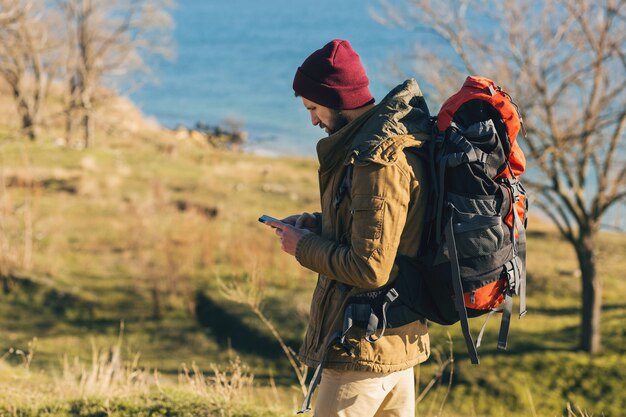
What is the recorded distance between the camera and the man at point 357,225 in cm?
253

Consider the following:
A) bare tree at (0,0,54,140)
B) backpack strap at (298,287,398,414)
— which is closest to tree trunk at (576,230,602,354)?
backpack strap at (298,287,398,414)

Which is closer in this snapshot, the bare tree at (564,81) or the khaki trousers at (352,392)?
the khaki trousers at (352,392)

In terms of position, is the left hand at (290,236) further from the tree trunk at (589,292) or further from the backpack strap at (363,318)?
the tree trunk at (589,292)

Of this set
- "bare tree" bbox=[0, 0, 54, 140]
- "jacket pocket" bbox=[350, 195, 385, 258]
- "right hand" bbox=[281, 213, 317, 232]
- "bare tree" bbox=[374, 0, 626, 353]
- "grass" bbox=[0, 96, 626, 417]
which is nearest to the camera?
"jacket pocket" bbox=[350, 195, 385, 258]

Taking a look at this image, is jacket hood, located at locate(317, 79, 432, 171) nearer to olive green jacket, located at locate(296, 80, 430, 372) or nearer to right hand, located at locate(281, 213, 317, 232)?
olive green jacket, located at locate(296, 80, 430, 372)

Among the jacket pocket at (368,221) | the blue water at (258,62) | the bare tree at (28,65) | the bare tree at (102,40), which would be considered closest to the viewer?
the jacket pocket at (368,221)

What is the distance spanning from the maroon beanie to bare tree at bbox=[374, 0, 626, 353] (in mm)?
8956

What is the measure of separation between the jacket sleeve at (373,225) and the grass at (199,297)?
4.86m

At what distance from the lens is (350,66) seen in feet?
9.06

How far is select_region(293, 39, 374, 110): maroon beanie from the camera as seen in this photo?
272 centimetres

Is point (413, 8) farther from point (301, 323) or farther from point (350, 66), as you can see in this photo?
point (350, 66)

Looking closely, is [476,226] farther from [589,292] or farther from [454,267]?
[589,292]

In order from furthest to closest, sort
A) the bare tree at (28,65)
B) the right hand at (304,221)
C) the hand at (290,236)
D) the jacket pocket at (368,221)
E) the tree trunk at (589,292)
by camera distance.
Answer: the bare tree at (28,65) < the tree trunk at (589,292) < the right hand at (304,221) < the hand at (290,236) < the jacket pocket at (368,221)

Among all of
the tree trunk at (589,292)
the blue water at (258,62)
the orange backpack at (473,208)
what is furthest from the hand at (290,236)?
the blue water at (258,62)
